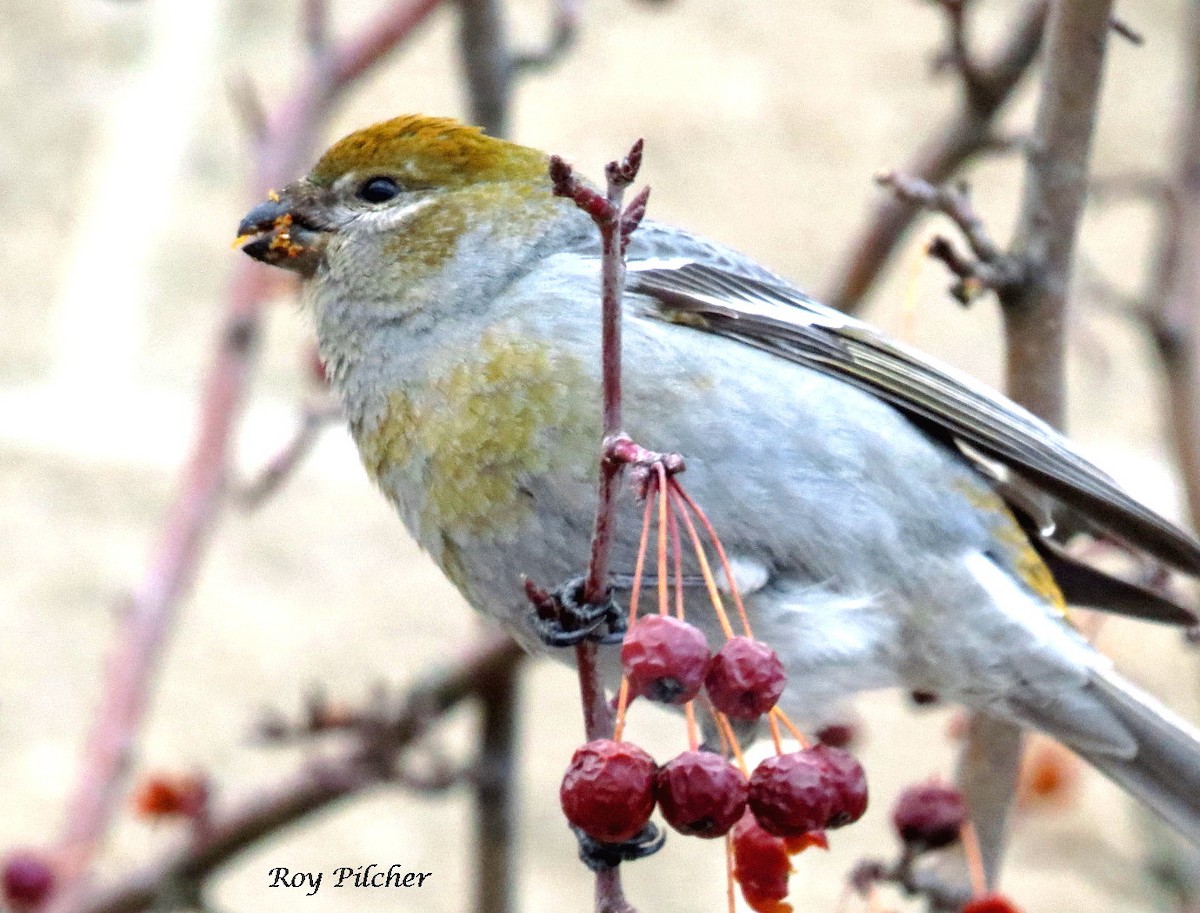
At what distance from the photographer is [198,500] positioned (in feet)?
7.57

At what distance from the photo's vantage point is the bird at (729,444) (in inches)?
77.3

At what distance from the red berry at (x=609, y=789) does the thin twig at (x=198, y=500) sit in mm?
983

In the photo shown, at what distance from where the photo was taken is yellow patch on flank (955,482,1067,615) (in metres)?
2.24

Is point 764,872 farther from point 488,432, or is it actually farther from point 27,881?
point 27,881

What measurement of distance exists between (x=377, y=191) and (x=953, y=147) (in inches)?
30.5

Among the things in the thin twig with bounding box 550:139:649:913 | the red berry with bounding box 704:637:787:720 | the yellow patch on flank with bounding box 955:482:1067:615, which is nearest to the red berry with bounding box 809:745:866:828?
the red berry with bounding box 704:637:787:720

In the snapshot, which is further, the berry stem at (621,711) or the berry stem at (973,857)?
the berry stem at (973,857)

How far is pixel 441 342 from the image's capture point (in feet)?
6.80

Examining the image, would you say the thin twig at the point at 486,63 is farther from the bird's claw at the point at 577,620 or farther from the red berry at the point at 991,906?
the red berry at the point at 991,906

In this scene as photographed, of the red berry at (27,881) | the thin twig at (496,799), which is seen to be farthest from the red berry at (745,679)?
the thin twig at (496,799)

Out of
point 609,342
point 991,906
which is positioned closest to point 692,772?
Answer: point 609,342

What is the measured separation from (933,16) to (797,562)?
155 centimetres

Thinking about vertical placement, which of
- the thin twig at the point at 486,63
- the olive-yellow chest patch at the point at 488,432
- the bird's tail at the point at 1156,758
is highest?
the thin twig at the point at 486,63

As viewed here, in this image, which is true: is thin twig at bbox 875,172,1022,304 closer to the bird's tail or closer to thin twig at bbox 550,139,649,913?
the bird's tail
